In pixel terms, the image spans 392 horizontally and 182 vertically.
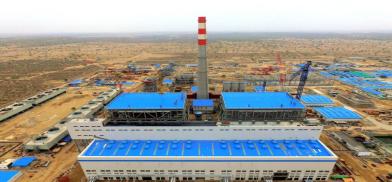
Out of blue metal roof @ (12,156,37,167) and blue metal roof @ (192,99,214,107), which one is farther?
blue metal roof @ (192,99,214,107)

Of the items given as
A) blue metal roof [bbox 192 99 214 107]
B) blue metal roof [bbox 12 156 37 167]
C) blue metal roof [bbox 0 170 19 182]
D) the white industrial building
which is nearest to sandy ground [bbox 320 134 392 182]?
the white industrial building

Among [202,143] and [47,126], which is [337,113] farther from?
[47,126]

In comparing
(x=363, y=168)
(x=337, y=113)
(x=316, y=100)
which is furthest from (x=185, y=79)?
(x=363, y=168)

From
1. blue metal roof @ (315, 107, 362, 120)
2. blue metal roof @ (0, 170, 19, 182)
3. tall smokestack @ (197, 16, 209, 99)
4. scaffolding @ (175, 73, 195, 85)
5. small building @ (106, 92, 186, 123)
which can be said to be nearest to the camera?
blue metal roof @ (0, 170, 19, 182)

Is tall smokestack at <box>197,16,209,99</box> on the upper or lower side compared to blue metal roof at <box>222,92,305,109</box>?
upper

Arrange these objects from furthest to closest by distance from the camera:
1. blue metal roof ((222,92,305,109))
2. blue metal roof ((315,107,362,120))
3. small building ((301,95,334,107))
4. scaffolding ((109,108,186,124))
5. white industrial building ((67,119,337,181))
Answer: small building ((301,95,334,107)) → blue metal roof ((315,107,362,120)) → blue metal roof ((222,92,305,109)) → scaffolding ((109,108,186,124)) → white industrial building ((67,119,337,181))

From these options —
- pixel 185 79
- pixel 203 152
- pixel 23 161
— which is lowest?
pixel 23 161

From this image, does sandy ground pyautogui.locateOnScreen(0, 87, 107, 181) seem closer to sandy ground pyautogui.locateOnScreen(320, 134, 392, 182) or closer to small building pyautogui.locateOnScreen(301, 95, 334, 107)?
sandy ground pyautogui.locateOnScreen(320, 134, 392, 182)
